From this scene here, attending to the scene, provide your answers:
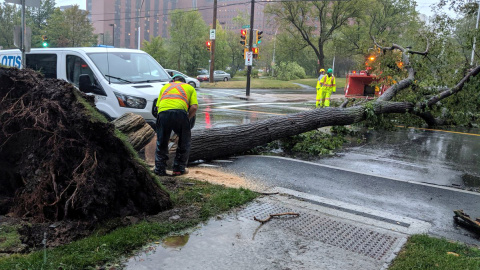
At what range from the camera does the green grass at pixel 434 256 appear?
3570 mm

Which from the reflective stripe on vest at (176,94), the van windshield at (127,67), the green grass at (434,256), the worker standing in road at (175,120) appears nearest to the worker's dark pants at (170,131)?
the worker standing in road at (175,120)

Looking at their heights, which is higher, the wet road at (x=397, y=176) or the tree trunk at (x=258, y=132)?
the tree trunk at (x=258, y=132)

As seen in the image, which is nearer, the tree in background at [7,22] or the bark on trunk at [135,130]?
the bark on trunk at [135,130]

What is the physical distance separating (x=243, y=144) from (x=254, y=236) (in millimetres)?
3973

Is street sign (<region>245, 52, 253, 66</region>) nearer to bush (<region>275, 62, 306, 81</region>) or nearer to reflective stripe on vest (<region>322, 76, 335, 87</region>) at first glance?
reflective stripe on vest (<region>322, 76, 335, 87</region>)

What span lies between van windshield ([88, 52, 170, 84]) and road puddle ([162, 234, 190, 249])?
537 centimetres

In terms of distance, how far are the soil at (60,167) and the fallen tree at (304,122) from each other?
2.92 m

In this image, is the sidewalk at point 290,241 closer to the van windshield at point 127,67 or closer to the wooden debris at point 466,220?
the wooden debris at point 466,220

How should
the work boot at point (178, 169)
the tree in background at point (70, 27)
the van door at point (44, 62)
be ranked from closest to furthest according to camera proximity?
the work boot at point (178, 169) < the van door at point (44, 62) < the tree in background at point (70, 27)

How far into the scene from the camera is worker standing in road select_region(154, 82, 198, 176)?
6039mm

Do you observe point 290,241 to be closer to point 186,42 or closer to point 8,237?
point 8,237

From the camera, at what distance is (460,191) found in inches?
243

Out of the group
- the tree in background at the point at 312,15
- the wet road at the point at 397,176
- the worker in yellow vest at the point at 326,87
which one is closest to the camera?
the wet road at the point at 397,176

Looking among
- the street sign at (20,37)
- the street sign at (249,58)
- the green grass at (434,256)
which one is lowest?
the green grass at (434,256)
